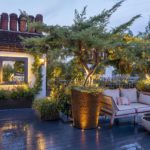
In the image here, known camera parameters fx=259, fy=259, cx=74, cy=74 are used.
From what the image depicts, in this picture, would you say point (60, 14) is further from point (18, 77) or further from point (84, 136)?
point (84, 136)

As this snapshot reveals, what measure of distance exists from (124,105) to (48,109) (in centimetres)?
235

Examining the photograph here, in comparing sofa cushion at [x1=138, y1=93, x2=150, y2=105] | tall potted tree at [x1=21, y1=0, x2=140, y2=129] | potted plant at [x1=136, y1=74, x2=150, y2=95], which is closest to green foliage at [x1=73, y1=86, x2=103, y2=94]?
tall potted tree at [x1=21, y1=0, x2=140, y2=129]

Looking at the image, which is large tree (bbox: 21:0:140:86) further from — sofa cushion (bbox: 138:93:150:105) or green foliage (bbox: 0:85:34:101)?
green foliage (bbox: 0:85:34:101)

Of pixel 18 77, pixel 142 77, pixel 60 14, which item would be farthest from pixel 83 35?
pixel 60 14

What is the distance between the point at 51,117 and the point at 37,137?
6.37 ft

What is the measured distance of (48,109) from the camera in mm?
8125

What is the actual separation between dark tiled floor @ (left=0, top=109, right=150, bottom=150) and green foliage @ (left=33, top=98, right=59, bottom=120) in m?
0.28

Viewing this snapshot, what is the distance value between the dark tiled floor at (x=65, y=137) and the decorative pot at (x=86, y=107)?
25cm

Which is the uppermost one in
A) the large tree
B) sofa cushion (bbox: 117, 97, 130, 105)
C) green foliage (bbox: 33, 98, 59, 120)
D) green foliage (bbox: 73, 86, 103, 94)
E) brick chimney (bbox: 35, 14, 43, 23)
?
brick chimney (bbox: 35, 14, 43, 23)

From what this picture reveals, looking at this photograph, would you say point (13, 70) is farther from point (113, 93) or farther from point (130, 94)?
point (130, 94)

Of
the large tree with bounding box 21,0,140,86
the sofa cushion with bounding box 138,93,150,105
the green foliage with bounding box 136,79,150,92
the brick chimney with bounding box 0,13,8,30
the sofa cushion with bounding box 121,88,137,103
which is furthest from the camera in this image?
the brick chimney with bounding box 0,13,8,30

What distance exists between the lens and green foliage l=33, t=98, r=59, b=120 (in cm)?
812

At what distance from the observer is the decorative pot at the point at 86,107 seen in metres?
6.95

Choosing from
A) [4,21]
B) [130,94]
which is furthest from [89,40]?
[4,21]
